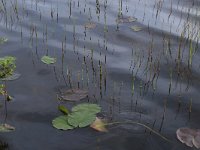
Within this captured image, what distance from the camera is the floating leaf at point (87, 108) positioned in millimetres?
3304

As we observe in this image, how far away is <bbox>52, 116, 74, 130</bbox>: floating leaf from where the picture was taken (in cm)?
317

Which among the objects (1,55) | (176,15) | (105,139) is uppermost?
(176,15)

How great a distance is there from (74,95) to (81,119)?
484 millimetres

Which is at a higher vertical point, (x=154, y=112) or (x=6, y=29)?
(x=6, y=29)

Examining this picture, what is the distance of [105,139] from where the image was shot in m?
3.10

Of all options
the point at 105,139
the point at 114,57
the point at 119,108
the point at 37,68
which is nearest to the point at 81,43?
the point at 114,57

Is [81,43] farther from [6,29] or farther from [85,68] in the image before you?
[6,29]

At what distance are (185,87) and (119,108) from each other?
88 cm

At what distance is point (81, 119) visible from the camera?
127 inches

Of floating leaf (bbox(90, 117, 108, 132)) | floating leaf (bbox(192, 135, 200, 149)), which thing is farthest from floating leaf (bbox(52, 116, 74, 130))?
floating leaf (bbox(192, 135, 200, 149))

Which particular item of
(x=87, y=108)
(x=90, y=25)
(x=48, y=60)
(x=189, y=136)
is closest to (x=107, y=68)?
(x=48, y=60)

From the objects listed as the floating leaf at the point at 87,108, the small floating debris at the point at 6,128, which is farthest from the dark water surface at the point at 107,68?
the floating leaf at the point at 87,108

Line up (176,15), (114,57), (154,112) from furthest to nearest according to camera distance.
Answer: (176,15) → (114,57) → (154,112)

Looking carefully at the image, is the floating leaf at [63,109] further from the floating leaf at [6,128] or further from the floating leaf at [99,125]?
the floating leaf at [6,128]
